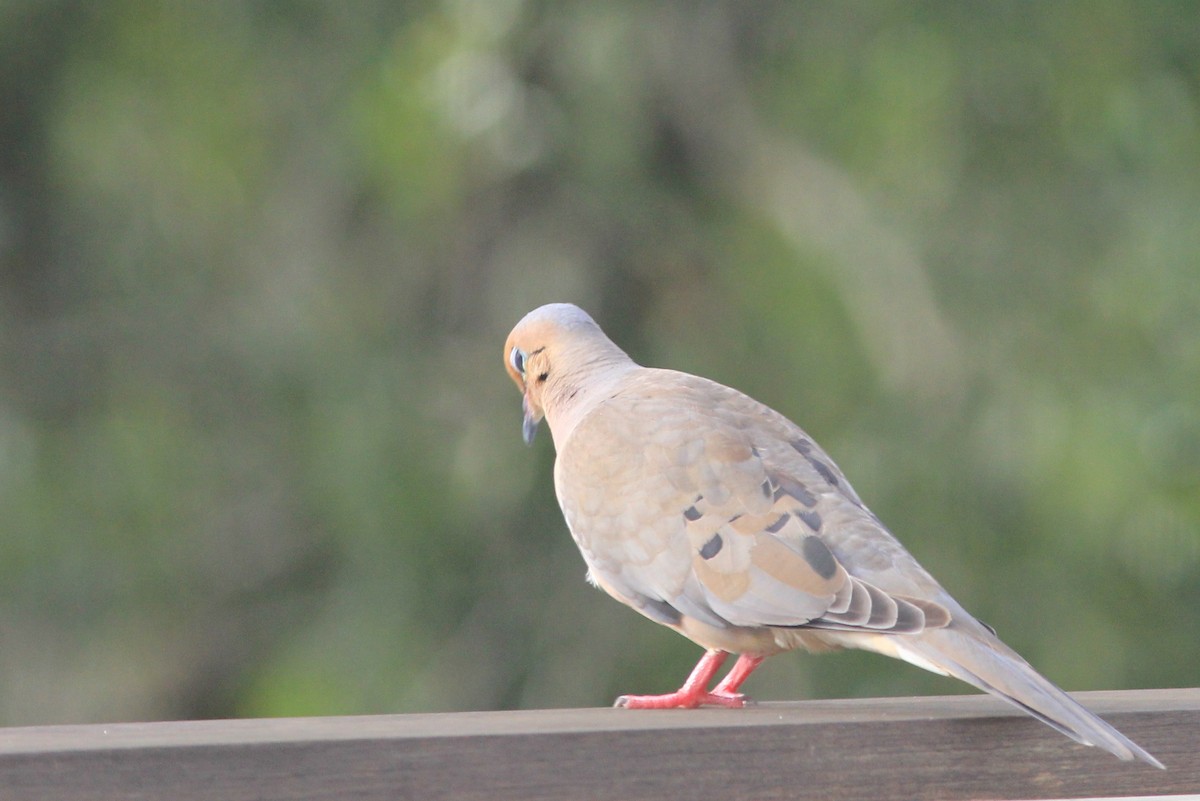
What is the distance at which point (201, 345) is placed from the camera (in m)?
5.80

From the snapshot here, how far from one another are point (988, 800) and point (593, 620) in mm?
3727

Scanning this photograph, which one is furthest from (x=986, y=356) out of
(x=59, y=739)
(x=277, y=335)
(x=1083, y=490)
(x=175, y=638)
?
(x=59, y=739)

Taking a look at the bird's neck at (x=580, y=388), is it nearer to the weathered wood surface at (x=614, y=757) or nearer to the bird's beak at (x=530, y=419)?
the bird's beak at (x=530, y=419)

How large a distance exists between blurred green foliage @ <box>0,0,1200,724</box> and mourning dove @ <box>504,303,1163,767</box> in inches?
101

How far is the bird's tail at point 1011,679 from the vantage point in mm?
1543

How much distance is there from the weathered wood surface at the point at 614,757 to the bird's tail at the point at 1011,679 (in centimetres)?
7

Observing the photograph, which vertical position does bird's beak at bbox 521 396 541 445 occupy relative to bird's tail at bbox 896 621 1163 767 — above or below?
above

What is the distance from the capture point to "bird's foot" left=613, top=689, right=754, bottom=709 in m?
2.13

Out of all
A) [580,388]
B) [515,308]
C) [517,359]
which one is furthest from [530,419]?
[515,308]

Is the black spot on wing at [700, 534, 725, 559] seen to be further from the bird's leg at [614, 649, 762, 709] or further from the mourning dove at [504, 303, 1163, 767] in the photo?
the bird's leg at [614, 649, 762, 709]

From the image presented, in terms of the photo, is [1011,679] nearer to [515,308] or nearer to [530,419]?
[530,419]

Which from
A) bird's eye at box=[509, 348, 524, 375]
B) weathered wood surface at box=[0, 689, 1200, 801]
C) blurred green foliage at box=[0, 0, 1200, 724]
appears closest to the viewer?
weathered wood surface at box=[0, 689, 1200, 801]

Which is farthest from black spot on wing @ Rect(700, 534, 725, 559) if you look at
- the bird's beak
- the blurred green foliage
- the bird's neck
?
the blurred green foliage

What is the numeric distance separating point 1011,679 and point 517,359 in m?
1.28
